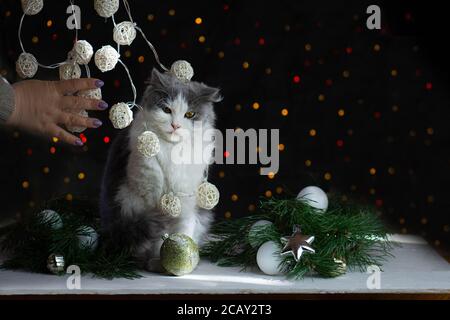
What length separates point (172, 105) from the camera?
1439 mm

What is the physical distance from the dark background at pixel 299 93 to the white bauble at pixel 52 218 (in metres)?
0.24

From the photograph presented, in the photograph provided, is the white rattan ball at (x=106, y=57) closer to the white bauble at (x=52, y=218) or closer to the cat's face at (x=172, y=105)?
the cat's face at (x=172, y=105)

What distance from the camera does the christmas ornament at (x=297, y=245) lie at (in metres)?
1.43

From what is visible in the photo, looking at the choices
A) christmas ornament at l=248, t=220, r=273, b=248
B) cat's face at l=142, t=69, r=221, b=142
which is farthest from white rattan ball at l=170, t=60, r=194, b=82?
christmas ornament at l=248, t=220, r=273, b=248

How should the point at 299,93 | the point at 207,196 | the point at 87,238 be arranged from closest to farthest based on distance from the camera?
the point at 207,196
the point at 87,238
the point at 299,93

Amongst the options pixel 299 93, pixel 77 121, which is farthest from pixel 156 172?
pixel 299 93

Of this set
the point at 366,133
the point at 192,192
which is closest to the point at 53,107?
the point at 192,192

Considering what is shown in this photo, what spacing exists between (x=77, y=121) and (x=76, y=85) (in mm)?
71

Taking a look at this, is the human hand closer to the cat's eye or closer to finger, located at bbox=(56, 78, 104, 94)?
finger, located at bbox=(56, 78, 104, 94)

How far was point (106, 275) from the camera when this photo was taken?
141 centimetres

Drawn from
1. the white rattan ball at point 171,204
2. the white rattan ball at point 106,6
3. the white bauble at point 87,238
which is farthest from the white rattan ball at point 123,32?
the white bauble at point 87,238

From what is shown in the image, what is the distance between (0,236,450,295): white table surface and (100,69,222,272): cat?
0.09 meters

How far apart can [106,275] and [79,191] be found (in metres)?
0.56

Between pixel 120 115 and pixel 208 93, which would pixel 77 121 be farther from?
pixel 208 93
